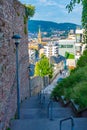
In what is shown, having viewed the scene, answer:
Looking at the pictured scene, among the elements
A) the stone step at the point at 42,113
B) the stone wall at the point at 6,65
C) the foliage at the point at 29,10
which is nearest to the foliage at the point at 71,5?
the stone wall at the point at 6,65

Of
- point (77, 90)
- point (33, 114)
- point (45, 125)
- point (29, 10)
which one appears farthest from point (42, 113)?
point (29, 10)

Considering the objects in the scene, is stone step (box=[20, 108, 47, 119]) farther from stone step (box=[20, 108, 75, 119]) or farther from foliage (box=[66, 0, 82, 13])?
foliage (box=[66, 0, 82, 13])

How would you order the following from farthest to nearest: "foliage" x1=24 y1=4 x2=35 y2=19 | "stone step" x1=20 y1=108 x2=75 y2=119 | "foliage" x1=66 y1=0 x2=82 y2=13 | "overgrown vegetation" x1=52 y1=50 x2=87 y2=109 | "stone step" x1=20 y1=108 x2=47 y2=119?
"foliage" x1=24 y1=4 x2=35 y2=19, "stone step" x1=20 y1=108 x2=47 y2=119, "stone step" x1=20 y1=108 x2=75 y2=119, "overgrown vegetation" x1=52 y1=50 x2=87 y2=109, "foliage" x1=66 y1=0 x2=82 y2=13

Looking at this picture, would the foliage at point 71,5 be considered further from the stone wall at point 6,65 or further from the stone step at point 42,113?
the stone step at point 42,113

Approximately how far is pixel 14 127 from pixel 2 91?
101 cm

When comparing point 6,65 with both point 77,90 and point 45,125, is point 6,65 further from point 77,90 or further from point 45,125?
point 77,90

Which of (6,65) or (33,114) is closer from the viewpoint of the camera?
(6,65)

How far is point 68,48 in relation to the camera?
128500mm

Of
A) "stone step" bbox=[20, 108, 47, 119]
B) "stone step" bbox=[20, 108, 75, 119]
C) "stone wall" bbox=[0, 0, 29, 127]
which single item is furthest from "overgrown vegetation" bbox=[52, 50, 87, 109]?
"stone wall" bbox=[0, 0, 29, 127]

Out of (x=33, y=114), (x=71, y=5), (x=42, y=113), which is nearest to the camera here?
(x=71, y=5)

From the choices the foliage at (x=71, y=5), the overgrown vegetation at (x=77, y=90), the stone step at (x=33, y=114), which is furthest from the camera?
the stone step at (x=33, y=114)

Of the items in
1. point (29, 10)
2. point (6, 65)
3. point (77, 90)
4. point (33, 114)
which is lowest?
point (33, 114)

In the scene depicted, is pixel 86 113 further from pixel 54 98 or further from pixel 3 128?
pixel 54 98

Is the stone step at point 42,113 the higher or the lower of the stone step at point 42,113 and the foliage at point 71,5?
the lower
